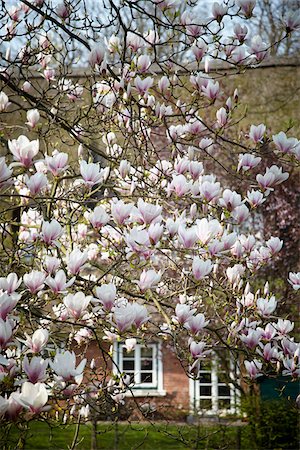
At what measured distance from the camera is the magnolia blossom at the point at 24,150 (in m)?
2.11

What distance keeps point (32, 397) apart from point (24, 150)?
792 millimetres

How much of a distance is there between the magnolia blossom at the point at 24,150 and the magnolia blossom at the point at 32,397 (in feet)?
2.45

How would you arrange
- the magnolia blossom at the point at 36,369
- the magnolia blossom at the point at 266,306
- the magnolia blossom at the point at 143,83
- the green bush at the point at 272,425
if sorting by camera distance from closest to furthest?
the magnolia blossom at the point at 36,369, the magnolia blossom at the point at 266,306, the magnolia blossom at the point at 143,83, the green bush at the point at 272,425

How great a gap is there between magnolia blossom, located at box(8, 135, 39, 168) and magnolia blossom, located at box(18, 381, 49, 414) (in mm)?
746

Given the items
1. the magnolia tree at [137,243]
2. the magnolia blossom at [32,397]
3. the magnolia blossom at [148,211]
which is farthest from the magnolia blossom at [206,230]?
the magnolia blossom at [32,397]

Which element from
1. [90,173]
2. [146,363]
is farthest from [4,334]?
[146,363]

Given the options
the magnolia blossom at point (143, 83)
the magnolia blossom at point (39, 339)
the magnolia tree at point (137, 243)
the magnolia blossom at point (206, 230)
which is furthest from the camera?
the magnolia blossom at point (143, 83)

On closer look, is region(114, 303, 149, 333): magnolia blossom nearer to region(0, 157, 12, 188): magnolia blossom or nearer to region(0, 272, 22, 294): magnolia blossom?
region(0, 272, 22, 294): magnolia blossom

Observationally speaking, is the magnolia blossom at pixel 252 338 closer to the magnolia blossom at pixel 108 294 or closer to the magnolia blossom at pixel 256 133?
the magnolia blossom at pixel 108 294

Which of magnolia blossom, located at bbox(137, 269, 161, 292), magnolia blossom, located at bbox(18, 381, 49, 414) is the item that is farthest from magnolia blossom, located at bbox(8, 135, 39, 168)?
magnolia blossom, located at bbox(18, 381, 49, 414)

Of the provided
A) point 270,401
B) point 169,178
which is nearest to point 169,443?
point 270,401

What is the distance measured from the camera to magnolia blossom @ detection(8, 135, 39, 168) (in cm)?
211

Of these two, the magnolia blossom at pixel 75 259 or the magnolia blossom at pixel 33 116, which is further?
the magnolia blossom at pixel 33 116

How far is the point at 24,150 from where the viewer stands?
2111mm
